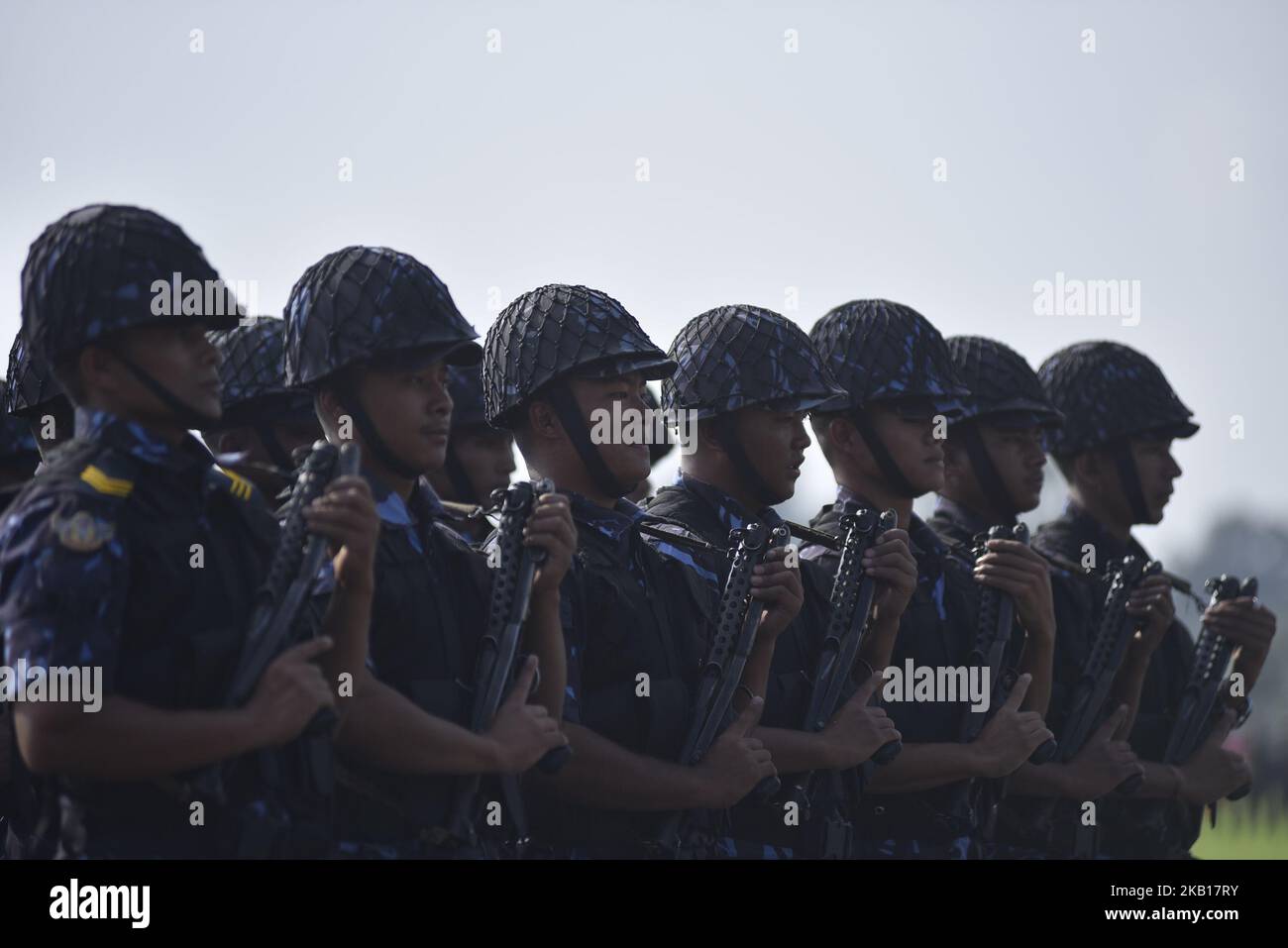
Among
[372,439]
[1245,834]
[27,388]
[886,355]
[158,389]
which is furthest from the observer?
[1245,834]

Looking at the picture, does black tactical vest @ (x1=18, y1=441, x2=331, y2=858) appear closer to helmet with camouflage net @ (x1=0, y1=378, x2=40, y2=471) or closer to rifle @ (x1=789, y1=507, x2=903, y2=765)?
helmet with camouflage net @ (x1=0, y1=378, x2=40, y2=471)

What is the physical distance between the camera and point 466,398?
472 inches

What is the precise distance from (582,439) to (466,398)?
282 cm

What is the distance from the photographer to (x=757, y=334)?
35.2 ft

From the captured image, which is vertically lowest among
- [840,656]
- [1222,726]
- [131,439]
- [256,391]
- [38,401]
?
[1222,726]

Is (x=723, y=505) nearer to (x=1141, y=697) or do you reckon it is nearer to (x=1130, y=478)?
(x=1141, y=697)

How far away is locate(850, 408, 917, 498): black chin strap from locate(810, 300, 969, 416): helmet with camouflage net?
0.08 meters

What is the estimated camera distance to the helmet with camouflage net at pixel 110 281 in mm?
7043

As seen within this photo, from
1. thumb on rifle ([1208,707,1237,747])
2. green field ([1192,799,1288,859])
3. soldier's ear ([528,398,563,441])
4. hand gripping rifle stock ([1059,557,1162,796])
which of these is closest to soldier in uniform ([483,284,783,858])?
soldier's ear ([528,398,563,441])

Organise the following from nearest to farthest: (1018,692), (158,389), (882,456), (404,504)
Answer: (158,389) → (404,504) → (1018,692) → (882,456)

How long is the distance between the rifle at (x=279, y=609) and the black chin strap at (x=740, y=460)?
12.3ft

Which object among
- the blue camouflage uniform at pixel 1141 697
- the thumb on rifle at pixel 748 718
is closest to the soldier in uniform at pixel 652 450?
the thumb on rifle at pixel 748 718

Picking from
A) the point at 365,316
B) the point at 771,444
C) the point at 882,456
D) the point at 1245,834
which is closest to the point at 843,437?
the point at 882,456
